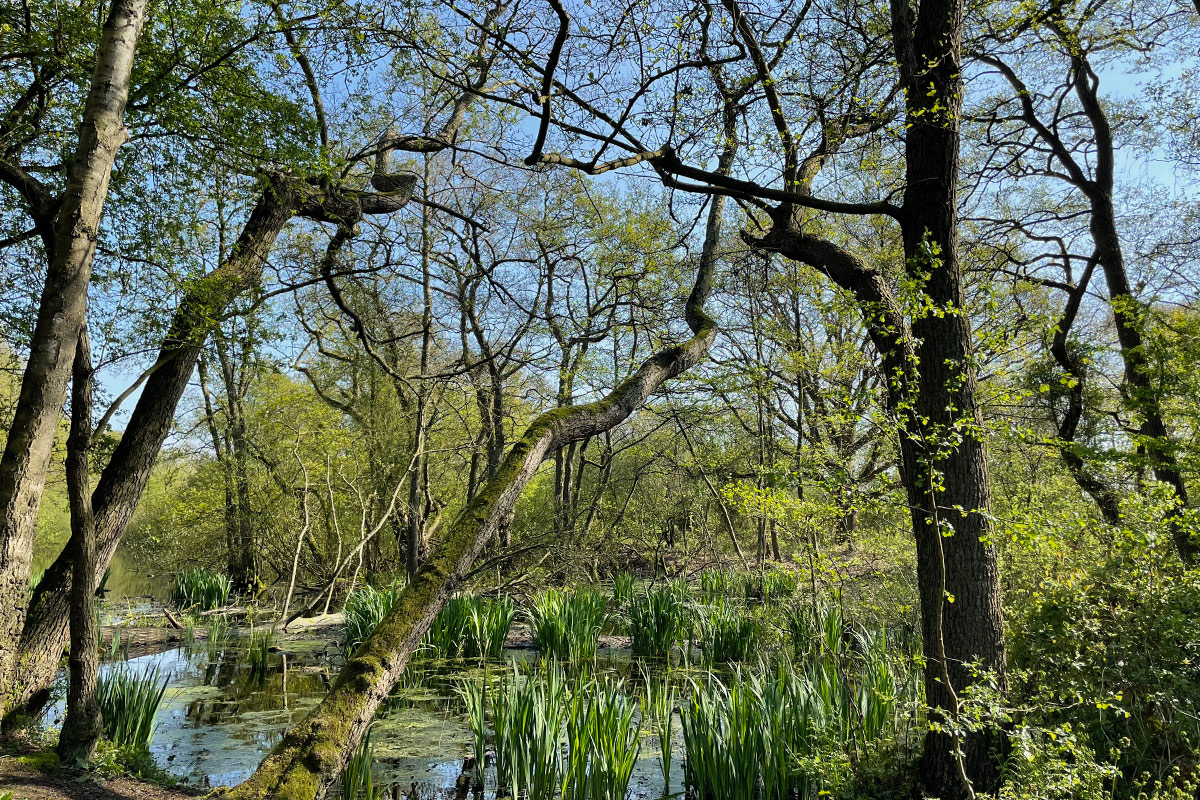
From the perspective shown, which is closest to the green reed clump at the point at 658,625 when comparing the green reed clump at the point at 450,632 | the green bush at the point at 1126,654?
the green reed clump at the point at 450,632

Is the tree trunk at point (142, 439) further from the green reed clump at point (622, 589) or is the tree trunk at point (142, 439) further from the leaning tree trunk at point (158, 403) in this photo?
the green reed clump at point (622, 589)

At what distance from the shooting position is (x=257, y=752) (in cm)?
440

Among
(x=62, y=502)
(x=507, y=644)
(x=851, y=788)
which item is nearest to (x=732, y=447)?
(x=507, y=644)

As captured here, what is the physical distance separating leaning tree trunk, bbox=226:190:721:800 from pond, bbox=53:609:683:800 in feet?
2.49

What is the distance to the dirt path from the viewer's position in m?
3.09

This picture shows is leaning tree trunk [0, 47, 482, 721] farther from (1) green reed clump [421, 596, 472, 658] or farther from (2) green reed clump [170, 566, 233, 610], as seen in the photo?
(2) green reed clump [170, 566, 233, 610]

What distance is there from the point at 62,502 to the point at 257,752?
19.7 metres

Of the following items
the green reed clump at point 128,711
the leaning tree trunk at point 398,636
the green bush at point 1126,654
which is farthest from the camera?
the green reed clump at point 128,711

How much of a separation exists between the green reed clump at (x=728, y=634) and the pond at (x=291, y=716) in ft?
2.49

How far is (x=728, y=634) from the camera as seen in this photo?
607 centimetres

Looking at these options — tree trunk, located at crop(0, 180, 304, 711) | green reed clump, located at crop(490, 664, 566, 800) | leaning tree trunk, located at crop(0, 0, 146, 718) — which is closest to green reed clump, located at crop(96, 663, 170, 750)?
tree trunk, located at crop(0, 180, 304, 711)

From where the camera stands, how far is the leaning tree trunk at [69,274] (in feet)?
10.1

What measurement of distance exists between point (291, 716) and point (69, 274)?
11.8 ft

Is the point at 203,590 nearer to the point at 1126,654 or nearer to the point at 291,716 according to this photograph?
the point at 291,716
